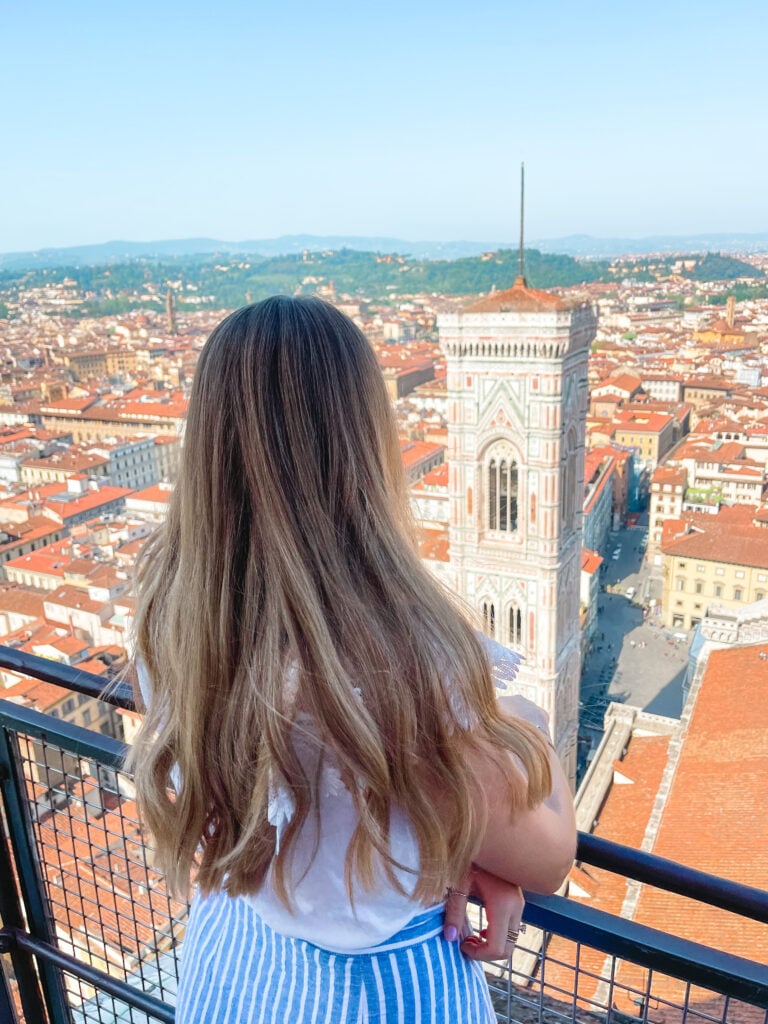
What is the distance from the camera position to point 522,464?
9.98m

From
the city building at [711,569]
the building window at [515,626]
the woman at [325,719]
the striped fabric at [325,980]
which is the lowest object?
the city building at [711,569]

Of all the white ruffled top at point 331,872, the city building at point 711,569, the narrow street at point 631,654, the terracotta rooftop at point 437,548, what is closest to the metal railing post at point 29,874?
the white ruffled top at point 331,872

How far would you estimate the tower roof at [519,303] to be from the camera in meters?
9.30

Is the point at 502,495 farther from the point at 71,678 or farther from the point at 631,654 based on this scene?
the point at 71,678

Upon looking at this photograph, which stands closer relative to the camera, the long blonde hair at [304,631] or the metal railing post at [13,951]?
the long blonde hair at [304,631]

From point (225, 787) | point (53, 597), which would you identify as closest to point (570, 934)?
point (225, 787)

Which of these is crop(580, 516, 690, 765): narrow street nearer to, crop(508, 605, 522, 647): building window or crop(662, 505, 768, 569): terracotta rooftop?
crop(662, 505, 768, 569): terracotta rooftop

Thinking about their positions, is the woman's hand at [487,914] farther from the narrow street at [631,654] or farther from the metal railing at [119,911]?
the narrow street at [631,654]

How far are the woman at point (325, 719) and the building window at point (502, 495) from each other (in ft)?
30.6

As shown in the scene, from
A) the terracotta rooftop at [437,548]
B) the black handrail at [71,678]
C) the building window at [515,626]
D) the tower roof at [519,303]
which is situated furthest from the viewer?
the terracotta rooftop at [437,548]

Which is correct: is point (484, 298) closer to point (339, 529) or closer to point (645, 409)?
point (339, 529)

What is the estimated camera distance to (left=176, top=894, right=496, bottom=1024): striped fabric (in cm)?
90

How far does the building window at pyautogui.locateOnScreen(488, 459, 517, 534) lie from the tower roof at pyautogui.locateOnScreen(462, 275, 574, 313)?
1754 mm

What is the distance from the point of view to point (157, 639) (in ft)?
3.29
